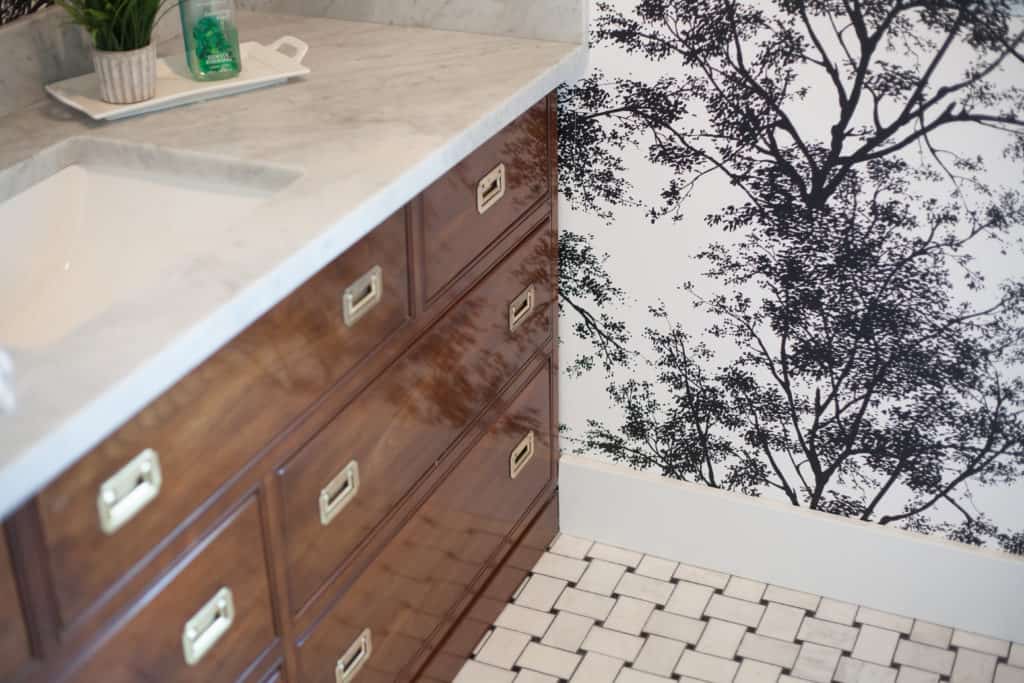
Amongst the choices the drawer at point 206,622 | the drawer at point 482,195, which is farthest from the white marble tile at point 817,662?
the drawer at point 206,622

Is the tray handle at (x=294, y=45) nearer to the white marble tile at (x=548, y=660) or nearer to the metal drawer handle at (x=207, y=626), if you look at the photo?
the metal drawer handle at (x=207, y=626)

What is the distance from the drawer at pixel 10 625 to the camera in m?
1.15

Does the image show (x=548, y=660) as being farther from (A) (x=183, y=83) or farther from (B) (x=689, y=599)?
(A) (x=183, y=83)

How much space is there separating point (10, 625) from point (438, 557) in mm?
942

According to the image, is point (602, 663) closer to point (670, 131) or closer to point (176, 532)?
point (670, 131)

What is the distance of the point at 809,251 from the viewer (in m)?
2.12

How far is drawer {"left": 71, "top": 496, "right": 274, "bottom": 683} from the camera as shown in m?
1.32

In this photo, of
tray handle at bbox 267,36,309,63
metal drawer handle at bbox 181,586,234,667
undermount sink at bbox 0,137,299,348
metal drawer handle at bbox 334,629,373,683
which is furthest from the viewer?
tray handle at bbox 267,36,309,63

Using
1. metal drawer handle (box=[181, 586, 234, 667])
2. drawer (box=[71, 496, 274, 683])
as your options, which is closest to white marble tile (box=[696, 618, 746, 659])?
drawer (box=[71, 496, 274, 683])

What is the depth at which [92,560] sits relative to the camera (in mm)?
1234

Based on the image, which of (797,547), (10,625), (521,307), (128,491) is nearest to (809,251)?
(521,307)

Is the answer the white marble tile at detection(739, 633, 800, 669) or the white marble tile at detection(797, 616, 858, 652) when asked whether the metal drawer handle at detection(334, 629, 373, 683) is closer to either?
the white marble tile at detection(739, 633, 800, 669)

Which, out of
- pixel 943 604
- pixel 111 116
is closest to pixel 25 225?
pixel 111 116

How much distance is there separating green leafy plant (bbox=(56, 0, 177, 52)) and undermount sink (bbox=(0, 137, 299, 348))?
0.51 feet
